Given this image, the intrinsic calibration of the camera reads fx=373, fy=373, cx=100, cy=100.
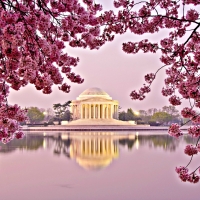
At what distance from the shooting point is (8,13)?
4266 mm

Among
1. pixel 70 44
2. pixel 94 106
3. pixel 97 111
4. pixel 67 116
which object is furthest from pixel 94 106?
pixel 70 44

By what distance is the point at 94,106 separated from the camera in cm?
9644

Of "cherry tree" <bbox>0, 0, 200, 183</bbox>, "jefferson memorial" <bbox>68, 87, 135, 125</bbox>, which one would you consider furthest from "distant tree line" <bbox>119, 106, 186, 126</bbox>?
"cherry tree" <bbox>0, 0, 200, 183</bbox>

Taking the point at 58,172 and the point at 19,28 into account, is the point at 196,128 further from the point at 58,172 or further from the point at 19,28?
the point at 58,172

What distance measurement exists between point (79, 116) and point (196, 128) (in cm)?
9396

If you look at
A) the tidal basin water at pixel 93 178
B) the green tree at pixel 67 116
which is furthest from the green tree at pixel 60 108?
the tidal basin water at pixel 93 178

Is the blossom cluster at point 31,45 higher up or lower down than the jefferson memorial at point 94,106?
lower down

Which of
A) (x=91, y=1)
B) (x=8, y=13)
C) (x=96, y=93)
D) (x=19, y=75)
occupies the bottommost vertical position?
(x=19, y=75)

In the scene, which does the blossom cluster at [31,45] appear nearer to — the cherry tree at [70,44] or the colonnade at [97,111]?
the cherry tree at [70,44]

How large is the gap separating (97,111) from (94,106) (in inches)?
63.8

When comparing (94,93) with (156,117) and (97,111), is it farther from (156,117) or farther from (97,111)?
(156,117)

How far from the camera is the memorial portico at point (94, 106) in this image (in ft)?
312

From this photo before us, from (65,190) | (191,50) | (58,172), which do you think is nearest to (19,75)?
(191,50)

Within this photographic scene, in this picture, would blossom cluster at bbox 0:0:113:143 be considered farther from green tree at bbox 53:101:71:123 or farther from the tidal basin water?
green tree at bbox 53:101:71:123
